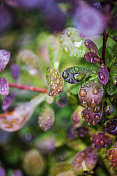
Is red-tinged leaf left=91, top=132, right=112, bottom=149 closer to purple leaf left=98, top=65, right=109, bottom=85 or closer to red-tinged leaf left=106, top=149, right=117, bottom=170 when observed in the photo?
red-tinged leaf left=106, top=149, right=117, bottom=170

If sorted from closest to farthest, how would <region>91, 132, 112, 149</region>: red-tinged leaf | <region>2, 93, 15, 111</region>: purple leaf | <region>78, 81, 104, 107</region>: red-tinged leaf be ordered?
<region>78, 81, 104, 107</region>: red-tinged leaf → <region>91, 132, 112, 149</region>: red-tinged leaf → <region>2, 93, 15, 111</region>: purple leaf

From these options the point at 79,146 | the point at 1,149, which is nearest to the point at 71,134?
the point at 79,146

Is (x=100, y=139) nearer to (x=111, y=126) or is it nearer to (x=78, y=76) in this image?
(x=111, y=126)

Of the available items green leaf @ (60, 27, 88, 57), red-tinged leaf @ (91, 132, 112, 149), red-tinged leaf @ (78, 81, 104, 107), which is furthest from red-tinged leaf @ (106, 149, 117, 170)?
green leaf @ (60, 27, 88, 57)

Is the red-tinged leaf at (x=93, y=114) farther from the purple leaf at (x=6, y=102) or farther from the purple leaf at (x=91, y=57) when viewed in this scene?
the purple leaf at (x=6, y=102)

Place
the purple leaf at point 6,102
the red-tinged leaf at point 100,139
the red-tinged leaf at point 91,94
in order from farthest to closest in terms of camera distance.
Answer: the purple leaf at point 6,102, the red-tinged leaf at point 100,139, the red-tinged leaf at point 91,94

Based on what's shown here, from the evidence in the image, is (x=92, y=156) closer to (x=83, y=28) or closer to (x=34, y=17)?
(x=83, y=28)

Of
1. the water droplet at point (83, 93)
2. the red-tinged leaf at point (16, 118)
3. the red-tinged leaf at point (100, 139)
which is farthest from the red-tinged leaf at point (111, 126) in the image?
the red-tinged leaf at point (16, 118)

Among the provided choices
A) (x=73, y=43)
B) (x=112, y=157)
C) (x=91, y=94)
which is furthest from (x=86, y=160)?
(x=73, y=43)
